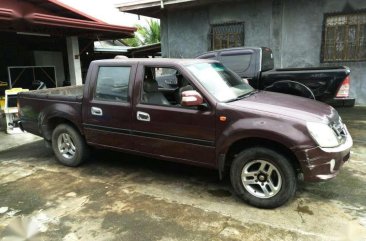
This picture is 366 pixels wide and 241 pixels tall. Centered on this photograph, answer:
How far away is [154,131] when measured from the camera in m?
4.55

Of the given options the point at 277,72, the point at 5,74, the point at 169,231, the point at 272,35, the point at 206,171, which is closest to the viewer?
the point at 169,231

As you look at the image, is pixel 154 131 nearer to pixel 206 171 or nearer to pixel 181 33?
pixel 206 171

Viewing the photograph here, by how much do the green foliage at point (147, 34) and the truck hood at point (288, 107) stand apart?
17.7m

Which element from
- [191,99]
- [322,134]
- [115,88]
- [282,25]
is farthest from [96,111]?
[282,25]

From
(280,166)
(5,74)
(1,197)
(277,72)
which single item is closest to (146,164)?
(1,197)

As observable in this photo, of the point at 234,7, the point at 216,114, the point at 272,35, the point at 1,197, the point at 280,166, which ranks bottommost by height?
the point at 1,197

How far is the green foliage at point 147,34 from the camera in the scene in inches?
834

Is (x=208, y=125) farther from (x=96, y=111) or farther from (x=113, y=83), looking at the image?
(x=96, y=111)

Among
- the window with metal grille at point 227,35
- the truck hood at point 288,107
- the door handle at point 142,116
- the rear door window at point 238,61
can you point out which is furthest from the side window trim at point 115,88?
the window with metal grille at point 227,35

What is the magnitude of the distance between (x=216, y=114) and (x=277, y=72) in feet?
10.8

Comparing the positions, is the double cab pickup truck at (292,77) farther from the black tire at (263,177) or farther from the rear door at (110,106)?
the rear door at (110,106)

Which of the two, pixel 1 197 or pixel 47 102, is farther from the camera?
pixel 47 102

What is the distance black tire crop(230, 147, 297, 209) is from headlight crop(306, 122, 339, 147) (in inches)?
15.6

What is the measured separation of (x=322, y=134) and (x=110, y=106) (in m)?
2.83
